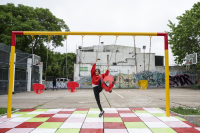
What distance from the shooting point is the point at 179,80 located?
90.3 feet

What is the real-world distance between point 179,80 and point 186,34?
898 cm

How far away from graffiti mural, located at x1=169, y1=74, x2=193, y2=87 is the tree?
4.05 metres

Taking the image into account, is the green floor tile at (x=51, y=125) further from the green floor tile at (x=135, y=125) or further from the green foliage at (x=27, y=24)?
the green foliage at (x=27, y=24)

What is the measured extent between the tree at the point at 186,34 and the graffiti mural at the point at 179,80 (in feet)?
13.3

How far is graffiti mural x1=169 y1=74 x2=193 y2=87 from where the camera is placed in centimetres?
2745

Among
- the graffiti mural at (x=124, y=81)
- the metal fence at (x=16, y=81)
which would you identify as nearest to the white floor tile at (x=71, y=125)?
the metal fence at (x=16, y=81)

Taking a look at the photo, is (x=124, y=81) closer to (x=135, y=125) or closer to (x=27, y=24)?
(x=27, y=24)

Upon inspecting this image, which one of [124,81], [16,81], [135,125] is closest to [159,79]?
[124,81]

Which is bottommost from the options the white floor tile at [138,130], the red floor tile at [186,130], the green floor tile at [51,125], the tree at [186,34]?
the green floor tile at [51,125]

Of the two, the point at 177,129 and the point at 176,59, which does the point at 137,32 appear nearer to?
the point at 177,129

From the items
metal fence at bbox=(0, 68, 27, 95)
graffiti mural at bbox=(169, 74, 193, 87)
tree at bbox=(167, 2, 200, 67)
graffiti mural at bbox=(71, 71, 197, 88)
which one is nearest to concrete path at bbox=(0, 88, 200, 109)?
metal fence at bbox=(0, 68, 27, 95)

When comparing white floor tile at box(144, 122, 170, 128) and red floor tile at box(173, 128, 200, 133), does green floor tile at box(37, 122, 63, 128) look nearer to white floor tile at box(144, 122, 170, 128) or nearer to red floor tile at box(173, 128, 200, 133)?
white floor tile at box(144, 122, 170, 128)

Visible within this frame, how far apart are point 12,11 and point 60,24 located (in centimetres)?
712

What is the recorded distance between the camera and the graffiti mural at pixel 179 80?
27453mm
